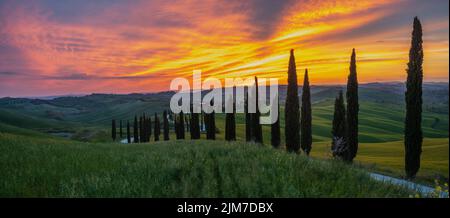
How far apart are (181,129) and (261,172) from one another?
220 ft

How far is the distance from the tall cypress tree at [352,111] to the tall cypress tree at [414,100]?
779cm

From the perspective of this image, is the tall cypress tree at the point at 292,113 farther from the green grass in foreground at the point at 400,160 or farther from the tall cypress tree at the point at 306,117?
the tall cypress tree at the point at 306,117

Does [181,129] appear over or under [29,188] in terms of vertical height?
under

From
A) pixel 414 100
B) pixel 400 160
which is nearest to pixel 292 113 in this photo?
pixel 414 100

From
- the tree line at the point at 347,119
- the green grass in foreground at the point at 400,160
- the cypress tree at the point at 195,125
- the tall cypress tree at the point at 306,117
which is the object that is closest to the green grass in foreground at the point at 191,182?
the tree line at the point at 347,119

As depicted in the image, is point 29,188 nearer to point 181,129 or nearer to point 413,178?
point 413,178

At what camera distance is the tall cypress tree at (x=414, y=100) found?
32.9 metres

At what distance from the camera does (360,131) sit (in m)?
116

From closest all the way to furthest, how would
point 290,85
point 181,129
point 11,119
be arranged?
point 290,85, point 181,129, point 11,119

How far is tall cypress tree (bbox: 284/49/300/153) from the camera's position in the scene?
147 feet

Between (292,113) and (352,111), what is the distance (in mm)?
7679

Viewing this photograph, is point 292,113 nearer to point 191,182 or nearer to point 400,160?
point 400,160
